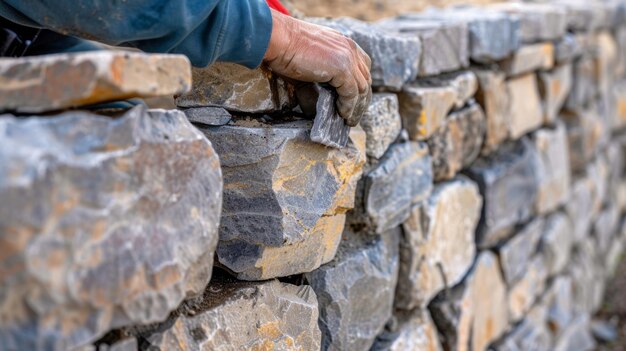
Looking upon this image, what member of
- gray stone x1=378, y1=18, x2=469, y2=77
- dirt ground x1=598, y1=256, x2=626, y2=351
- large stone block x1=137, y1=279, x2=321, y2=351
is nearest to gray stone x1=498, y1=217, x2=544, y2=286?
gray stone x1=378, y1=18, x2=469, y2=77

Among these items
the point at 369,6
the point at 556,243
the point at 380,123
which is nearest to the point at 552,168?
the point at 556,243

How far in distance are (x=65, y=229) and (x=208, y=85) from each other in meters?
0.56

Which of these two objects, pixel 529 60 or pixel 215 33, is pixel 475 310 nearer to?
pixel 529 60

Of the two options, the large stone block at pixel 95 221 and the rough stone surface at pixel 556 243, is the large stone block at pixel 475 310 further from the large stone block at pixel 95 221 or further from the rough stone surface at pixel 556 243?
the large stone block at pixel 95 221

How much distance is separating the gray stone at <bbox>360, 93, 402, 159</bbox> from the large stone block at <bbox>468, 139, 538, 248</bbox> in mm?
656

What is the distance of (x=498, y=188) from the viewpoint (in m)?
2.32

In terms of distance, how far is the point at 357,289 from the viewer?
59.6 inches

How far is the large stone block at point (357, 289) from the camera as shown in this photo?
144 cm

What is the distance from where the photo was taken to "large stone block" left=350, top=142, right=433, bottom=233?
5.11 ft

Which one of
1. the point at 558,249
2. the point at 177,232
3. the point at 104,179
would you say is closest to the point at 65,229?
the point at 104,179

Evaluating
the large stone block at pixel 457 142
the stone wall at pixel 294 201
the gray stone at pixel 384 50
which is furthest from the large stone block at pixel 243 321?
the large stone block at pixel 457 142

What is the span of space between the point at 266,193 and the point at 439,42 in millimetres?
882

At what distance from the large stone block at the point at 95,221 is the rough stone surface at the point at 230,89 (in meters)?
0.29

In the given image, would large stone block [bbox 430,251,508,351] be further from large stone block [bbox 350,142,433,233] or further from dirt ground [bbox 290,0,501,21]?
dirt ground [bbox 290,0,501,21]
